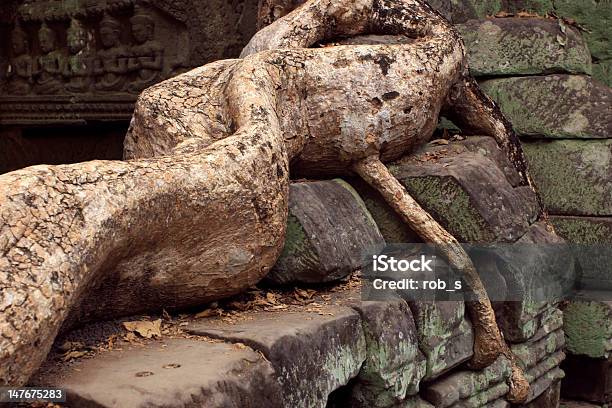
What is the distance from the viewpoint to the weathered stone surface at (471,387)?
278cm

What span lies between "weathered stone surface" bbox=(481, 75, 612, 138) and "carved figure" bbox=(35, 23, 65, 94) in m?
3.82

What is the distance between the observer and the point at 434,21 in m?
3.60

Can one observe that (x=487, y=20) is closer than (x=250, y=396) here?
No

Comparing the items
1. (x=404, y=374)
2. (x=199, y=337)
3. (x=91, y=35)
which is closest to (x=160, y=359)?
(x=199, y=337)

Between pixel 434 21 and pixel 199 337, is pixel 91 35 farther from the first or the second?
pixel 199 337

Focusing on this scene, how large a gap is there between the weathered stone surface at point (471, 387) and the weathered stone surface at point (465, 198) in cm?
49

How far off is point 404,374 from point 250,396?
78 centimetres

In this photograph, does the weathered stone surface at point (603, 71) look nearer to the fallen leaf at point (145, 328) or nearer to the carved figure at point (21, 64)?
the fallen leaf at point (145, 328)

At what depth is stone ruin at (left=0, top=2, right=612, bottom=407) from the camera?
1.96 metres

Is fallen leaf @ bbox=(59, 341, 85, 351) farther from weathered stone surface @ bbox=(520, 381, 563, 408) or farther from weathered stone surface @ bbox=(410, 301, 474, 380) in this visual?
weathered stone surface @ bbox=(520, 381, 563, 408)

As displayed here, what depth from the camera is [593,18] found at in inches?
170

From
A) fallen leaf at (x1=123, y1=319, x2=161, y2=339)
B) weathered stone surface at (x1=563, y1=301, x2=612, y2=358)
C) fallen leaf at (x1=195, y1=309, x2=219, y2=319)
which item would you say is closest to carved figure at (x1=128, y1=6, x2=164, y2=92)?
weathered stone surface at (x1=563, y1=301, x2=612, y2=358)

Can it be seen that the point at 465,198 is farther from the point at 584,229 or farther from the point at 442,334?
the point at 584,229

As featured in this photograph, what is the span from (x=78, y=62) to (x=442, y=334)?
4.62 m
